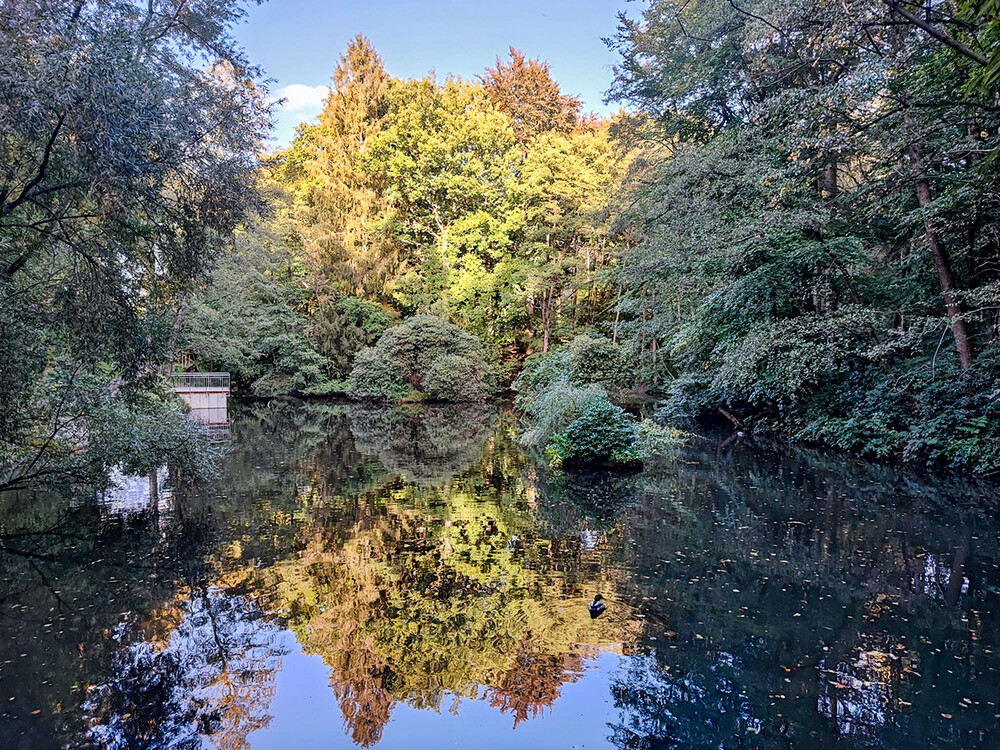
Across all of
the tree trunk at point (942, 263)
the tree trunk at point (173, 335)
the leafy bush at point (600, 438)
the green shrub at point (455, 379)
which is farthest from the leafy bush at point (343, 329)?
the tree trunk at point (942, 263)

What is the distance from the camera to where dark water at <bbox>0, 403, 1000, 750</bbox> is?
3426mm

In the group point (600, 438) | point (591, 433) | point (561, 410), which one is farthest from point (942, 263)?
point (561, 410)

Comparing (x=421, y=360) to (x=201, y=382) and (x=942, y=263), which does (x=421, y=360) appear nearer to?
(x=201, y=382)

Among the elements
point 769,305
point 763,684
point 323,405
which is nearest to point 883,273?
point 769,305

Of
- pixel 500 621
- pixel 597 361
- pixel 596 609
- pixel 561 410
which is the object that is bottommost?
pixel 500 621

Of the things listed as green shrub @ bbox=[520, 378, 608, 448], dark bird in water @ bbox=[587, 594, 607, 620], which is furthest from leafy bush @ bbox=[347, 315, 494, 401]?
dark bird in water @ bbox=[587, 594, 607, 620]

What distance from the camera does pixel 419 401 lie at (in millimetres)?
28078

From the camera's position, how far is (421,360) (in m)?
27.8

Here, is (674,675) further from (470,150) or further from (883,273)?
(470,150)

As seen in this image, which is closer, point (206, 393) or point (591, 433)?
point (591, 433)

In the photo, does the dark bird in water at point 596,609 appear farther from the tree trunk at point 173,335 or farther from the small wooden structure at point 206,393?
the small wooden structure at point 206,393

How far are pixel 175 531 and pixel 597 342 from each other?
52.7 feet

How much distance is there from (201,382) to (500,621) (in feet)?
68.8

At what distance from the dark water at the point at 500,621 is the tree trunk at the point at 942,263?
2961mm
